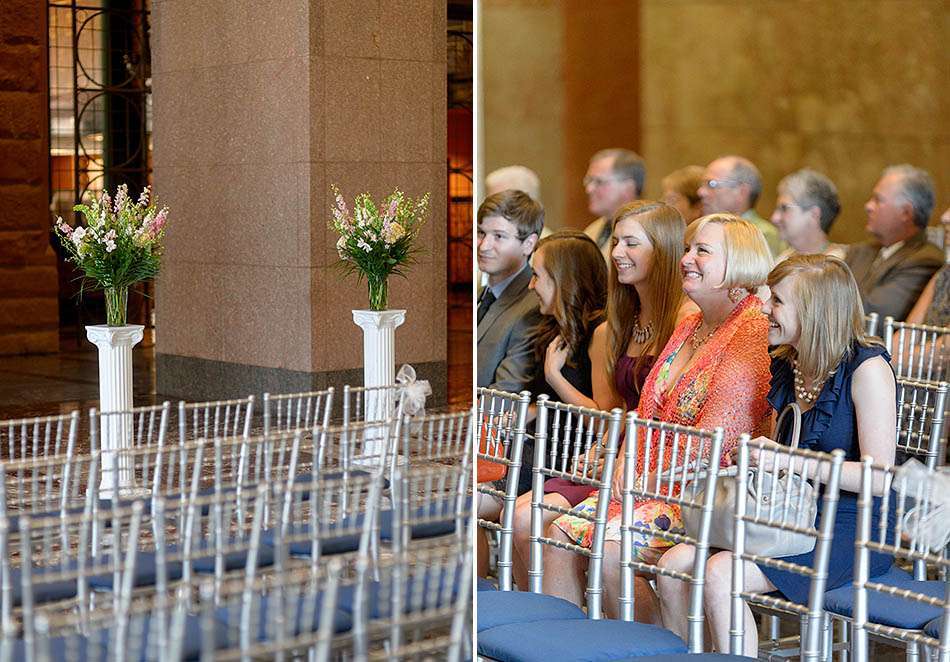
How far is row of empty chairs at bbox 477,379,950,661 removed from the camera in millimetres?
2193

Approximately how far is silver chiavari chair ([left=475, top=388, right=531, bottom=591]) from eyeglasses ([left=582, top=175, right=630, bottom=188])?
60 cm

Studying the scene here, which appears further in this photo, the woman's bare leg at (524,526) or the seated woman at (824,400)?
the woman's bare leg at (524,526)

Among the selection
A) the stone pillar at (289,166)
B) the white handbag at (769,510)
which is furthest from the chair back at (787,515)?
the stone pillar at (289,166)

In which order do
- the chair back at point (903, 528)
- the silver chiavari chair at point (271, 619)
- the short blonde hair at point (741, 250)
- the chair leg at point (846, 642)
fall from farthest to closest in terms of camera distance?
the chair leg at point (846, 642) < the chair back at point (903, 528) < the short blonde hair at point (741, 250) < the silver chiavari chair at point (271, 619)

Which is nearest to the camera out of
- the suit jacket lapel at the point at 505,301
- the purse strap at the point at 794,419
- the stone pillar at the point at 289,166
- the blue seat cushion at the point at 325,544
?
the suit jacket lapel at the point at 505,301

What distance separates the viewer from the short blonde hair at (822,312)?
6.30 ft

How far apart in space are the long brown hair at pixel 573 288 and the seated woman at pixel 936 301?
400mm

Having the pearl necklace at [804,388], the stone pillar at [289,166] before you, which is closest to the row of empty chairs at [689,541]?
the pearl necklace at [804,388]

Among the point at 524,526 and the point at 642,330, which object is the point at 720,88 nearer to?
the point at 642,330

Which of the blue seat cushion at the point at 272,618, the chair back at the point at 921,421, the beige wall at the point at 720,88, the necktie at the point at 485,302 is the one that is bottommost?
the blue seat cushion at the point at 272,618

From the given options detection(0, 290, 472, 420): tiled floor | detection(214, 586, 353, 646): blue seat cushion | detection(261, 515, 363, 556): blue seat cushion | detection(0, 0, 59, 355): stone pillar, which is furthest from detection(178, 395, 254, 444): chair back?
detection(0, 0, 59, 355): stone pillar

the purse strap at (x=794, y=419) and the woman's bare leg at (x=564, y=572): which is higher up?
the purse strap at (x=794, y=419)

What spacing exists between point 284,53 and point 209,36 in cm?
63

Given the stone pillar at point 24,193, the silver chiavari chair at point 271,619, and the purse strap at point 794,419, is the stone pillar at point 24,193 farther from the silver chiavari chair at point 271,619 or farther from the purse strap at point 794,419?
the purse strap at point 794,419
